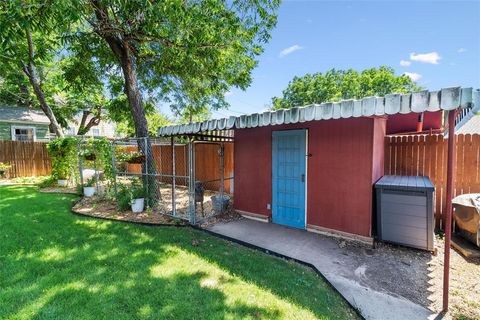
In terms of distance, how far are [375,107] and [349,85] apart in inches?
893

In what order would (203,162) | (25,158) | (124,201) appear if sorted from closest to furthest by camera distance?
(124,201) < (203,162) < (25,158)

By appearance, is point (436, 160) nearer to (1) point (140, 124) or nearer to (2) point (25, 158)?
(1) point (140, 124)

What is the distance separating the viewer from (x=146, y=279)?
9.21ft

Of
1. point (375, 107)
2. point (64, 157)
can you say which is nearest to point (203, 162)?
point (64, 157)

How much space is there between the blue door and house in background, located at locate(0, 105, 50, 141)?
54.4 feet

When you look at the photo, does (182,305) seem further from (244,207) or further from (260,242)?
(244,207)

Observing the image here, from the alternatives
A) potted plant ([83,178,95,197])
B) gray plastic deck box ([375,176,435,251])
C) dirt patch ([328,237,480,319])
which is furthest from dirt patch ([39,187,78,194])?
gray plastic deck box ([375,176,435,251])

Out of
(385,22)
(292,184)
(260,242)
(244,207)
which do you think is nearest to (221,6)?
(292,184)

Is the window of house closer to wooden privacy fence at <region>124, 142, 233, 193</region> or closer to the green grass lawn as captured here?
wooden privacy fence at <region>124, 142, 233, 193</region>

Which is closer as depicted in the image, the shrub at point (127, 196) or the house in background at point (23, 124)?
the shrub at point (127, 196)

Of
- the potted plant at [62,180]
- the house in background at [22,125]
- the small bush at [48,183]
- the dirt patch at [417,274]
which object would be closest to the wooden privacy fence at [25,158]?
the small bush at [48,183]

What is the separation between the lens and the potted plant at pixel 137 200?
19.0ft

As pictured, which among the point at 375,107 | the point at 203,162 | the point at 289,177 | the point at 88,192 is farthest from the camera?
the point at 203,162

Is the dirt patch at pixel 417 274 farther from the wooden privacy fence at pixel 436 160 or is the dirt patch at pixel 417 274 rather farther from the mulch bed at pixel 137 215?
the mulch bed at pixel 137 215
